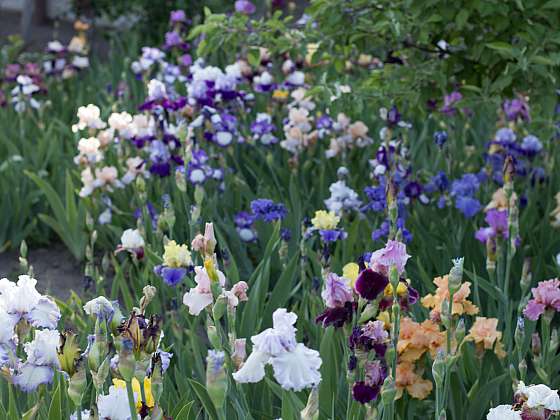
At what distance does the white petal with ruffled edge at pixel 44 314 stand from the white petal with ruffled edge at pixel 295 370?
52 centimetres

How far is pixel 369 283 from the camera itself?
1.52 meters

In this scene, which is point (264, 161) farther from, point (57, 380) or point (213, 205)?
point (57, 380)

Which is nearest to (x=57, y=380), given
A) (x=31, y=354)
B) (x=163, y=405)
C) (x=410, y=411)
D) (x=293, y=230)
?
(x=163, y=405)

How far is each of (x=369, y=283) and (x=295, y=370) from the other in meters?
0.24

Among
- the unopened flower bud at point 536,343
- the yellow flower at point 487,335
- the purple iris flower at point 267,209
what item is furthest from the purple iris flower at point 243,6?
the unopened flower bud at point 536,343

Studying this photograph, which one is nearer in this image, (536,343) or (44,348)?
(44,348)

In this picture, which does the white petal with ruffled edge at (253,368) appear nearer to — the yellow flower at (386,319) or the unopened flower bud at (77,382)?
the unopened flower bud at (77,382)

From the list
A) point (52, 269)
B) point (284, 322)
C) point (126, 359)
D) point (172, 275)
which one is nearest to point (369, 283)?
point (284, 322)

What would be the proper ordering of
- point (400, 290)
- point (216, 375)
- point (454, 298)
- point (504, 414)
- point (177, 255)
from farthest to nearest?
1. point (177, 255)
2. point (454, 298)
3. point (400, 290)
4. point (504, 414)
5. point (216, 375)

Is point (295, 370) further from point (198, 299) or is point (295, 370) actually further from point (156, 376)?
point (198, 299)

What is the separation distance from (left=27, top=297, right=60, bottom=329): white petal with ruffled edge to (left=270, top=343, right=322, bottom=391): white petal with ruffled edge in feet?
1.72

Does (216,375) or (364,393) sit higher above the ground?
(216,375)

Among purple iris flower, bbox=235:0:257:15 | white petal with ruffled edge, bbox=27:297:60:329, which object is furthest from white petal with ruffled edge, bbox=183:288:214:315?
purple iris flower, bbox=235:0:257:15

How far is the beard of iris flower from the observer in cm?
152
